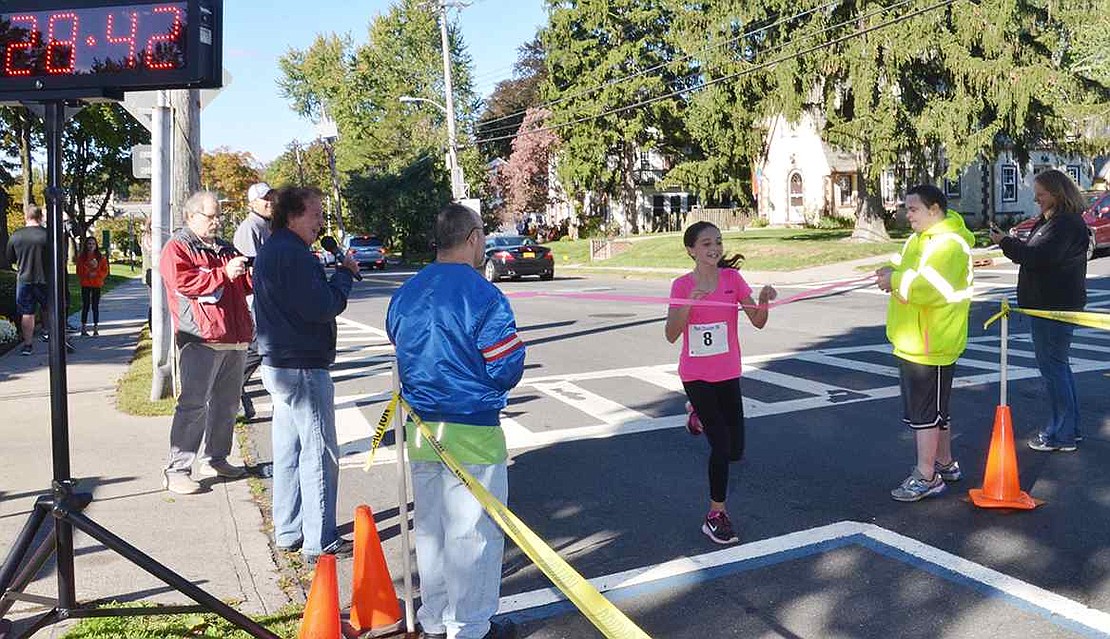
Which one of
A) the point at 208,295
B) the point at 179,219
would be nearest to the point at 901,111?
the point at 179,219

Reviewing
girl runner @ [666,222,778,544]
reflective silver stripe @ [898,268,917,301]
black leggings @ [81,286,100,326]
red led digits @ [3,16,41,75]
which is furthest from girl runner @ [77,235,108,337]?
reflective silver stripe @ [898,268,917,301]

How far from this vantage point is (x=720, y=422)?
5.51 m

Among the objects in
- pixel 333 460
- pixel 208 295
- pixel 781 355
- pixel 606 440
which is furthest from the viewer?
pixel 781 355

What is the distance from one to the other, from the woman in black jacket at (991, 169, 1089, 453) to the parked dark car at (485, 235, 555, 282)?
23.3 meters

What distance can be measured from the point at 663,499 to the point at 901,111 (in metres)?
27.5

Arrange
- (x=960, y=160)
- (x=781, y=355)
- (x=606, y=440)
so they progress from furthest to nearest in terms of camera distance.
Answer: (x=960, y=160), (x=781, y=355), (x=606, y=440)

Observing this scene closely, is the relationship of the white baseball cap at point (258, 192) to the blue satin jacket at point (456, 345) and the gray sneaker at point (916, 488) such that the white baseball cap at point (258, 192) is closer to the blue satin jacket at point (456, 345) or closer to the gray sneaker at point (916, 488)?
the blue satin jacket at point (456, 345)

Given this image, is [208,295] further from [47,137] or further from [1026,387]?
[1026,387]

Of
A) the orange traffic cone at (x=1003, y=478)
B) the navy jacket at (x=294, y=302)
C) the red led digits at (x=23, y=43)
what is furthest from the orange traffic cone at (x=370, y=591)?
the orange traffic cone at (x=1003, y=478)

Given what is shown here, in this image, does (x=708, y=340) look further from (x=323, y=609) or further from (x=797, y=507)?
(x=323, y=609)

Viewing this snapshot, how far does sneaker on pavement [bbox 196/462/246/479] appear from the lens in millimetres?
7117

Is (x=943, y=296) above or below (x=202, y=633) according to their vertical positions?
above

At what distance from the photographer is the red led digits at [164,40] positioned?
411 centimetres

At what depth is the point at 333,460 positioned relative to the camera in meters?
5.47
